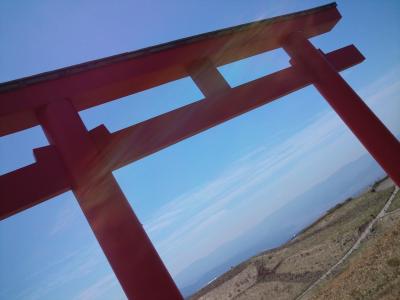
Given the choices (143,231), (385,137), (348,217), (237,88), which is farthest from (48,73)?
(348,217)

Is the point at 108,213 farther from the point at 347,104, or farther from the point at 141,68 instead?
the point at 347,104

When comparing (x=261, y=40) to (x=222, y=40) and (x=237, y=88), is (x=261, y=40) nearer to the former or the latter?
(x=222, y=40)

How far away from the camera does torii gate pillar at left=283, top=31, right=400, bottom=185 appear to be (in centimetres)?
325

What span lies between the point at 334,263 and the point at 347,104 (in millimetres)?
9843

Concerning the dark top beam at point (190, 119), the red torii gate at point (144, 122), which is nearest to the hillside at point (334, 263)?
the red torii gate at point (144, 122)

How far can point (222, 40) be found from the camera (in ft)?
11.1

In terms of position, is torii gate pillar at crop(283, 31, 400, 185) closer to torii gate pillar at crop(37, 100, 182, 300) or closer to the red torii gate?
the red torii gate

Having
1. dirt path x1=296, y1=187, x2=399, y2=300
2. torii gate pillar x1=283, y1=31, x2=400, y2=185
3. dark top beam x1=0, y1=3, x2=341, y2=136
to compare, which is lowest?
dirt path x1=296, y1=187, x2=399, y2=300

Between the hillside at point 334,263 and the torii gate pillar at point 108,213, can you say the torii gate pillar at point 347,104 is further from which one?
the torii gate pillar at point 108,213

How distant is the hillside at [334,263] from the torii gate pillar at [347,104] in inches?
100

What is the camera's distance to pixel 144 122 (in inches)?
99.3

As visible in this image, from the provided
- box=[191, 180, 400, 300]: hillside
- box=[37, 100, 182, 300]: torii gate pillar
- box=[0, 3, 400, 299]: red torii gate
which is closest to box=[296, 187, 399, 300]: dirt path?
box=[191, 180, 400, 300]: hillside

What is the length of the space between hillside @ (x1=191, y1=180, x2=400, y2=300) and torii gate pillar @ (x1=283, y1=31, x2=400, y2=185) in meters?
2.54

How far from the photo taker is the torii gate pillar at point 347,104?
128 inches
